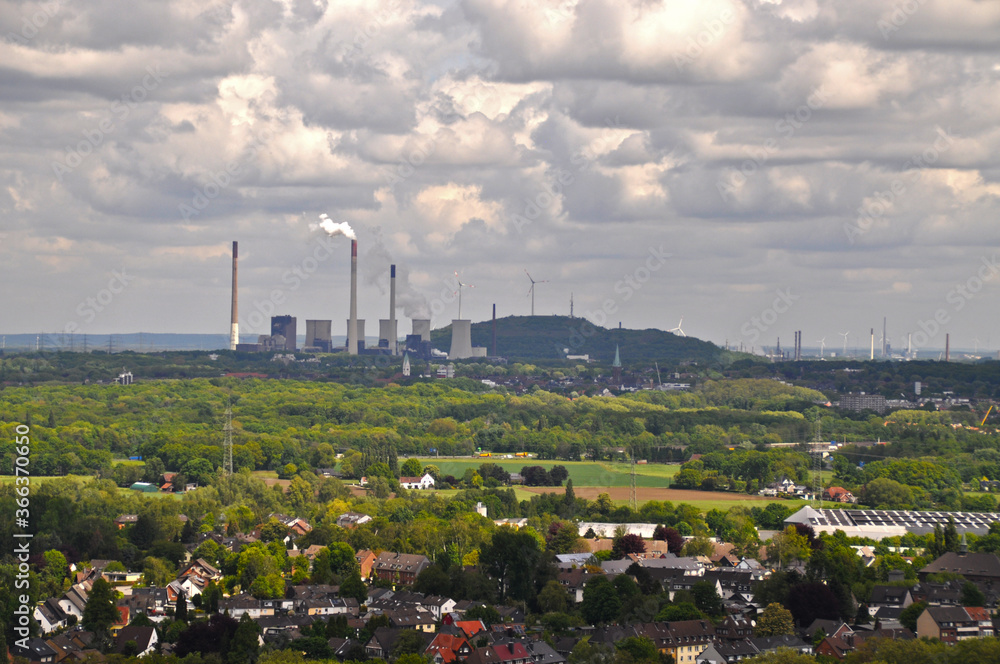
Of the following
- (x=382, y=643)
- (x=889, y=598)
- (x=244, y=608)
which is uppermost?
(x=889, y=598)

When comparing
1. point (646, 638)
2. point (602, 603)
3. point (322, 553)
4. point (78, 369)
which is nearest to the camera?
point (646, 638)

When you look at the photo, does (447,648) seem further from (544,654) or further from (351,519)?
(351,519)

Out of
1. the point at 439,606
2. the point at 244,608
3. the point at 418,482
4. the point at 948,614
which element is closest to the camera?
the point at 948,614

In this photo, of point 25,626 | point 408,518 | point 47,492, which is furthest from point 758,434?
point 25,626

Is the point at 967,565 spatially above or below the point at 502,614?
above

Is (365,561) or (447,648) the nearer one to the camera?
(447,648)

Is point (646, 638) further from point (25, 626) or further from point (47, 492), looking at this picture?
point (47, 492)

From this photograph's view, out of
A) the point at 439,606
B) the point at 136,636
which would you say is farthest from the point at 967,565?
the point at 136,636

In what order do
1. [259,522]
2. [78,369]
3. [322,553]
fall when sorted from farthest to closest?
[78,369] < [259,522] < [322,553]
